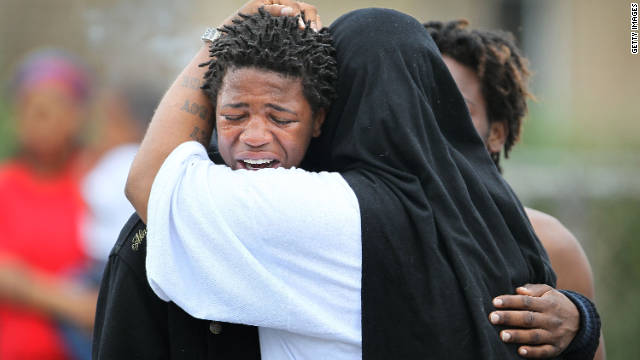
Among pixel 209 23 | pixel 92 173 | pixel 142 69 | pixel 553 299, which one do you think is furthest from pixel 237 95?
pixel 209 23

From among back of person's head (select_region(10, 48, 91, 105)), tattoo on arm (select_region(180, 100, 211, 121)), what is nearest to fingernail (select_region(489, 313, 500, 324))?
tattoo on arm (select_region(180, 100, 211, 121))

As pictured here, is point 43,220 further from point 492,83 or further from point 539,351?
point 539,351

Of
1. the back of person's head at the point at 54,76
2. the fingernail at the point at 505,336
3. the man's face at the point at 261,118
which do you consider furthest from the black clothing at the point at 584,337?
the back of person's head at the point at 54,76

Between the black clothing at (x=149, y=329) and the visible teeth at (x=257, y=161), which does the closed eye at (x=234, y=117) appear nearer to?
the visible teeth at (x=257, y=161)

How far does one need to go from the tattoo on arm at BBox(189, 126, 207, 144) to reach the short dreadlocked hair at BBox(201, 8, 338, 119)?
118 mm

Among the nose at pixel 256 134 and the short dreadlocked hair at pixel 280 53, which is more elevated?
the short dreadlocked hair at pixel 280 53

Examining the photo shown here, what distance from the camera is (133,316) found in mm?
2227

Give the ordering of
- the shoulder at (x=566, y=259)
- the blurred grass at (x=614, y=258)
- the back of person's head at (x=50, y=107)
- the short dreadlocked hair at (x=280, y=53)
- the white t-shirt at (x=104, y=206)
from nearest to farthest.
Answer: the short dreadlocked hair at (x=280, y=53), the shoulder at (x=566, y=259), the white t-shirt at (x=104, y=206), the back of person's head at (x=50, y=107), the blurred grass at (x=614, y=258)

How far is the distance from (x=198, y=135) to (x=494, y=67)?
1.47 metres

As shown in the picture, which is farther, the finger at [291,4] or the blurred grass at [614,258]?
the blurred grass at [614,258]

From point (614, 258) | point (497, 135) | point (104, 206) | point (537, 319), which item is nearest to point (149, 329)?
point (537, 319)

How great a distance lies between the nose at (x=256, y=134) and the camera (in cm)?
219

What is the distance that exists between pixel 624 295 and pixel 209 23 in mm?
5219

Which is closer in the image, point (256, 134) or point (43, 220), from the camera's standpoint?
point (256, 134)
